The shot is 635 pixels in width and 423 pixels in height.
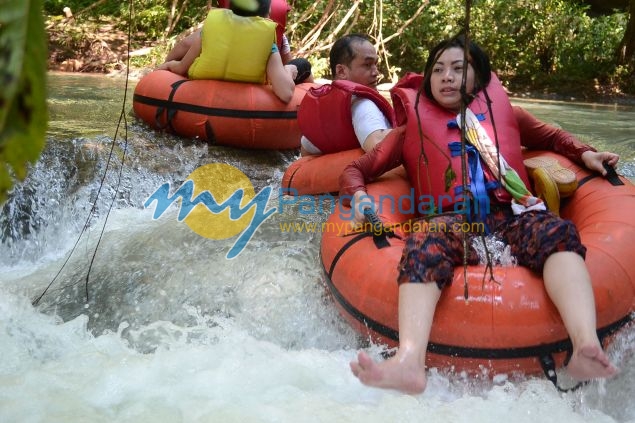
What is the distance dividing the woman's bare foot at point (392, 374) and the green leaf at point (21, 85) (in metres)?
1.60

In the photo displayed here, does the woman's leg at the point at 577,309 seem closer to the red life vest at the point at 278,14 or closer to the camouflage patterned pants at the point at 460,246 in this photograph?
the camouflage patterned pants at the point at 460,246

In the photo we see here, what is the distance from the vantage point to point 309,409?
6.37ft

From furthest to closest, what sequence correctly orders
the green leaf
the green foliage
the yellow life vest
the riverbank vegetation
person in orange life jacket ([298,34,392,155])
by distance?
the green foliage
the riverbank vegetation
the yellow life vest
person in orange life jacket ([298,34,392,155])
the green leaf

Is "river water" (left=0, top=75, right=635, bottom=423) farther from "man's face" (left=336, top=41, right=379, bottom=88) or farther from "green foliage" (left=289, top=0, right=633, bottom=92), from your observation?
"green foliage" (left=289, top=0, right=633, bottom=92)

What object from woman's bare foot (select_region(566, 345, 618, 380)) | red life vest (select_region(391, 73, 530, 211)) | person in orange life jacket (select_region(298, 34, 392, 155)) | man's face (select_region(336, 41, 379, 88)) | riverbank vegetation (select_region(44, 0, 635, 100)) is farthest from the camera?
riverbank vegetation (select_region(44, 0, 635, 100))

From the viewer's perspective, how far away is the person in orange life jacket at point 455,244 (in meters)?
1.86

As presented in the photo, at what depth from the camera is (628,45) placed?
9828 millimetres

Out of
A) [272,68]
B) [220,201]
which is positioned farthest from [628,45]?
[220,201]

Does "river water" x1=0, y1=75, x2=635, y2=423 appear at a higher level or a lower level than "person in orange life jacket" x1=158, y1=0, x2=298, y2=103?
lower

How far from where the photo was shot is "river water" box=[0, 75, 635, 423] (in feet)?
6.41

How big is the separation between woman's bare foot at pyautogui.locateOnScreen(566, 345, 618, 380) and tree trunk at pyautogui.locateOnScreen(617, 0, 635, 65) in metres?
9.30

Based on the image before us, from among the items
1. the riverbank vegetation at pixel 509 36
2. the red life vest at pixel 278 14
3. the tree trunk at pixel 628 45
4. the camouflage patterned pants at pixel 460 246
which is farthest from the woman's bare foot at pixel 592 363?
the tree trunk at pixel 628 45

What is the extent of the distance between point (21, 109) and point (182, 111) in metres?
3.98

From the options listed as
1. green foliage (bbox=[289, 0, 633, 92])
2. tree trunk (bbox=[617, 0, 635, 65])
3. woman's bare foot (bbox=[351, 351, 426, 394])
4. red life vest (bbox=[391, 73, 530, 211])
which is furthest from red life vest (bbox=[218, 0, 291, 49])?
tree trunk (bbox=[617, 0, 635, 65])
